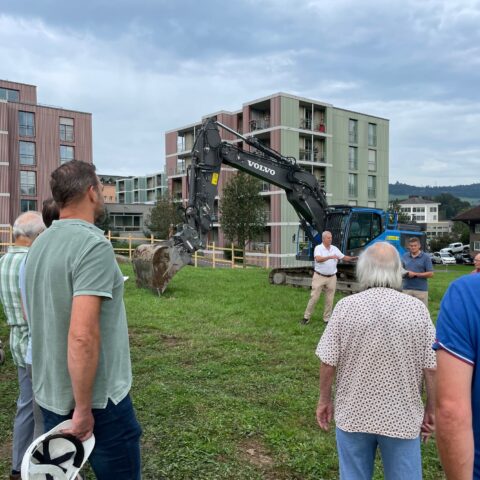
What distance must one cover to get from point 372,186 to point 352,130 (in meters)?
6.72

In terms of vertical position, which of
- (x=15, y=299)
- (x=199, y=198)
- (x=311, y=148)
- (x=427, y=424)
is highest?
(x=311, y=148)

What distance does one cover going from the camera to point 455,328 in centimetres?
157

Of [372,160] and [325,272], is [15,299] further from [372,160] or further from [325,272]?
[372,160]

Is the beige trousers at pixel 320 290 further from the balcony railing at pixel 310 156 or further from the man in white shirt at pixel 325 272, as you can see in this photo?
the balcony railing at pixel 310 156

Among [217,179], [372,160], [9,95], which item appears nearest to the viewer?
[217,179]

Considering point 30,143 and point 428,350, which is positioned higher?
point 30,143

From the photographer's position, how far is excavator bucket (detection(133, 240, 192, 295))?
39.2 feet

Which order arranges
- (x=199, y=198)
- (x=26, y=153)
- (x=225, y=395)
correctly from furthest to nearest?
(x=26, y=153)
(x=199, y=198)
(x=225, y=395)

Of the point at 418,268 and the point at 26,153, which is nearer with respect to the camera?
the point at 418,268

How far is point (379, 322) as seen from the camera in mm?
2666

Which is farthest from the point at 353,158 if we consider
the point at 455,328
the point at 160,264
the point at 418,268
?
the point at 455,328

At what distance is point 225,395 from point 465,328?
4122 millimetres

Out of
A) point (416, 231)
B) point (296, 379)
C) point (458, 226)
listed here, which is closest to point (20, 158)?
point (416, 231)

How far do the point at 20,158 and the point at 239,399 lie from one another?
4813 centimetres
